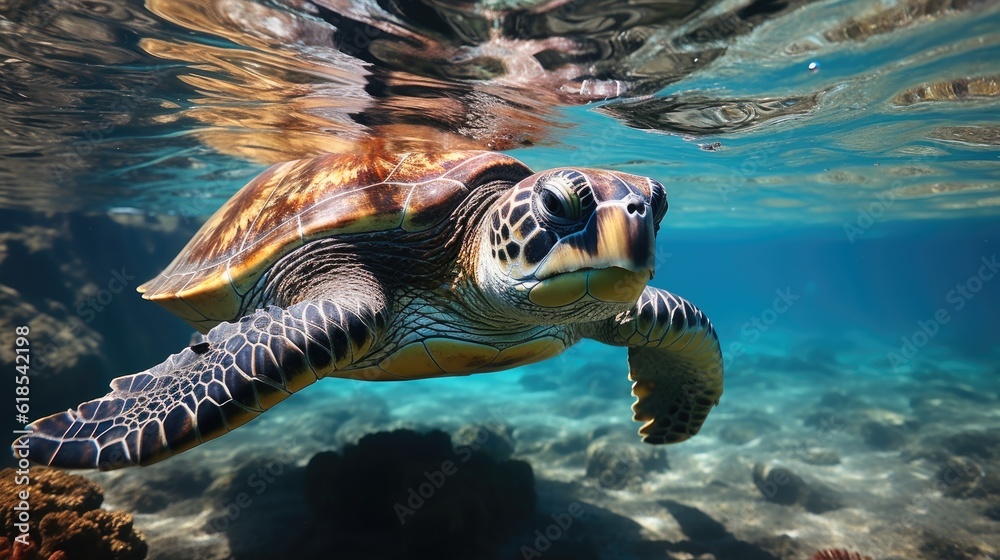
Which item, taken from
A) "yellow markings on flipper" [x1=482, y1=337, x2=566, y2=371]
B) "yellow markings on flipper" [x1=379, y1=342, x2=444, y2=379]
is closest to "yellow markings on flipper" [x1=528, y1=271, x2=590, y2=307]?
"yellow markings on flipper" [x1=482, y1=337, x2=566, y2=371]

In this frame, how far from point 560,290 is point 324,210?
7.15 feet

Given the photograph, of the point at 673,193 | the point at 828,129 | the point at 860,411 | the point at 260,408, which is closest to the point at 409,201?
the point at 260,408

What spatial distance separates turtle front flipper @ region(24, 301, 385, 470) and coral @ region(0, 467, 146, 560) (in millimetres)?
2280

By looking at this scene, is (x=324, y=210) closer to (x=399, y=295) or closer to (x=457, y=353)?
(x=399, y=295)

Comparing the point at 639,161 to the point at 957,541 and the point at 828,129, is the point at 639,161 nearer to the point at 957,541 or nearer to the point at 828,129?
the point at 828,129

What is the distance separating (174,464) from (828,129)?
13.0 m

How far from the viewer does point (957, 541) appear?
559 centimetres

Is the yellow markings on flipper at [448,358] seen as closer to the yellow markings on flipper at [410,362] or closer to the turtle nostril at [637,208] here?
the yellow markings on flipper at [410,362]

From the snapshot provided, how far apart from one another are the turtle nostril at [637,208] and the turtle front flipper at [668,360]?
1.76 m

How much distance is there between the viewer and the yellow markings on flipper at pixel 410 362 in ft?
11.9

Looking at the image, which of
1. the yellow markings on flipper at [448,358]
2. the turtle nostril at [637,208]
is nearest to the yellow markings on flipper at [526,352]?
the yellow markings on flipper at [448,358]

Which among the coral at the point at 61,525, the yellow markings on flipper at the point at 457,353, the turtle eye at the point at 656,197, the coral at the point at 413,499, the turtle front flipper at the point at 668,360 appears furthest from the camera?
the coral at the point at 413,499

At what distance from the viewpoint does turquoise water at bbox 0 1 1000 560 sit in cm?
486

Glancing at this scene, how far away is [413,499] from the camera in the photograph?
5340mm
